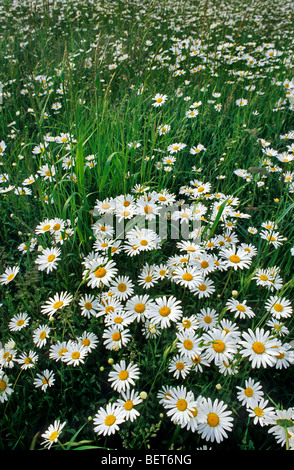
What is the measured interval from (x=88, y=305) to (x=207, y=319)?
0.55m

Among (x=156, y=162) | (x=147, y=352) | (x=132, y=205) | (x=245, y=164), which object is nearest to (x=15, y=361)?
(x=147, y=352)

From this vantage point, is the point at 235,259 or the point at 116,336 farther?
the point at 235,259

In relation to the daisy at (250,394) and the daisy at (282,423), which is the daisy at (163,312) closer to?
the daisy at (250,394)

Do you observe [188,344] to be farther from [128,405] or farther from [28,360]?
[28,360]

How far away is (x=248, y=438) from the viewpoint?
110 cm

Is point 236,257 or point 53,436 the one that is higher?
point 236,257

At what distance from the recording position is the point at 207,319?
129 cm

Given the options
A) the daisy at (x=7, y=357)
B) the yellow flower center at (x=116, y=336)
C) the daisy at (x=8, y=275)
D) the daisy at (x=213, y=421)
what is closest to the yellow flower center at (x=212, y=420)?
the daisy at (x=213, y=421)

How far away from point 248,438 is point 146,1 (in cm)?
781

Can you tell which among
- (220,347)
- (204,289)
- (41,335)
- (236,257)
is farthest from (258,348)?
(41,335)

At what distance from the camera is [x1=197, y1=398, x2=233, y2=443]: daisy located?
101cm

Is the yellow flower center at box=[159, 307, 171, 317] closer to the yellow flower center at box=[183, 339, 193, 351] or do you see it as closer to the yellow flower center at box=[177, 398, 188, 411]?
the yellow flower center at box=[183, 339, 193, 351]

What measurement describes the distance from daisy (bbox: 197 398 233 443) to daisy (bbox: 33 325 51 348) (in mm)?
709

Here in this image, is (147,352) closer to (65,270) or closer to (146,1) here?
(65,270)
